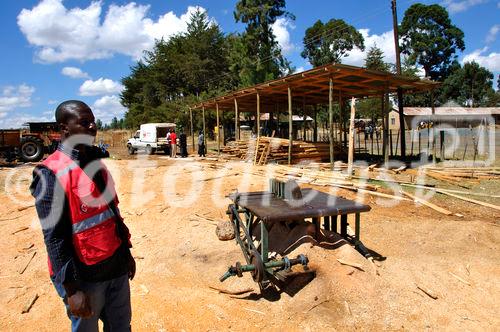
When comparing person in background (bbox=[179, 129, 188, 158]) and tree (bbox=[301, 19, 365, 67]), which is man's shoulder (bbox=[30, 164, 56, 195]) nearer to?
person in background (bbox=[179, 129, 188, 158])

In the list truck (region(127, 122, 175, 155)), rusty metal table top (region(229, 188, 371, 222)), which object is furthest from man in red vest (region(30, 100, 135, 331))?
truck (region(127, 122, 175, 155))

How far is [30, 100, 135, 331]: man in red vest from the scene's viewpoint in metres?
2.14

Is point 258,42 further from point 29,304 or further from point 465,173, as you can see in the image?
point 29,304

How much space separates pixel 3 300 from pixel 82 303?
309 cm

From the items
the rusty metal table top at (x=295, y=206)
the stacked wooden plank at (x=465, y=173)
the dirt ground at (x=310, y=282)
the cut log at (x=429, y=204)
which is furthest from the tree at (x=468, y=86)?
the rusty metal table top at (x=295, y=206)

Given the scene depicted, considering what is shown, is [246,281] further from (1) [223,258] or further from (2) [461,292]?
(2) [461,292]

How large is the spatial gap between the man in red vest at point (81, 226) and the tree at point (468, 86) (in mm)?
70516

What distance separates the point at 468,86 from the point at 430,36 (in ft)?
39.7

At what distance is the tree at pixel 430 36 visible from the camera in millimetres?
61531

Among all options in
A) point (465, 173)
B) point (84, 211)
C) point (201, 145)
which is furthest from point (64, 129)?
point (201, 145)

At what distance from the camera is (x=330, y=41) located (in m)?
49.5

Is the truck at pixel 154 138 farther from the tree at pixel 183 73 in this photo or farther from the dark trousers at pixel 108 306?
the dark trousers at pixel 108 306

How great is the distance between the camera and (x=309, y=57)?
53688mm

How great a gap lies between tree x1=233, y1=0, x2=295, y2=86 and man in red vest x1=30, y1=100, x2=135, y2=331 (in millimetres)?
32829
